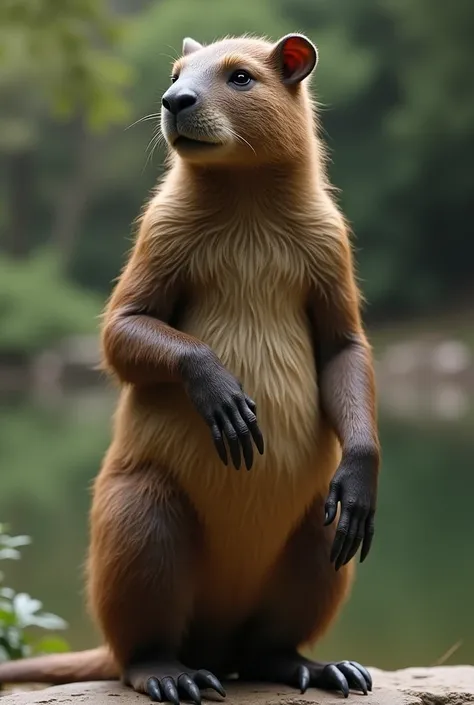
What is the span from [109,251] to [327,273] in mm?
27409

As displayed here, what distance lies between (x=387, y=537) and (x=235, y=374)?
627 centimetres

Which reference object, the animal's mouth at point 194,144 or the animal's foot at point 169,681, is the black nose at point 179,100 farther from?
the animal's foot at point 169,681

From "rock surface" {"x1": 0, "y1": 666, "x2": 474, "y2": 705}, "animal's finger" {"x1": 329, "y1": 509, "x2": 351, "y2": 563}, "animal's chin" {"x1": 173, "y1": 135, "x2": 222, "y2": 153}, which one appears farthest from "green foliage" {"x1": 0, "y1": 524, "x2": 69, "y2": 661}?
"animal's chin" {"x1": 173, "y1": 135, "x2": 222, "y2": 153}

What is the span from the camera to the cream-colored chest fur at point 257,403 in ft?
10.6

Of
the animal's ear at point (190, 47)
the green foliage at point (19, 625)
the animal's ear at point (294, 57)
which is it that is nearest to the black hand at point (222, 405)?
the animal's ear at point (294, 57)

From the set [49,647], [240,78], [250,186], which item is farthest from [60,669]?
[240,78]

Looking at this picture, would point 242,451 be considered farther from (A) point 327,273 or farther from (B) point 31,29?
(B) point 31,29

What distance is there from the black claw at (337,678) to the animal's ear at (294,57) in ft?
5.58

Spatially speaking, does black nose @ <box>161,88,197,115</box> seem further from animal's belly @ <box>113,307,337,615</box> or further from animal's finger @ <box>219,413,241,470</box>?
animal's finger @ <box>219,413,241,470</box>

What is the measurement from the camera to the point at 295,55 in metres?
3.28

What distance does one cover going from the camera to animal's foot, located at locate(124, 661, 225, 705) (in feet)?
10.1

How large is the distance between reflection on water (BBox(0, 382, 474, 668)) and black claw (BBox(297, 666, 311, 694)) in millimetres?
2497

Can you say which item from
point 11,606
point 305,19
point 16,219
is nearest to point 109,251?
point 16,219

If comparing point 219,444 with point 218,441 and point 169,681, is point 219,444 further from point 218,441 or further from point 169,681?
point 169,681
